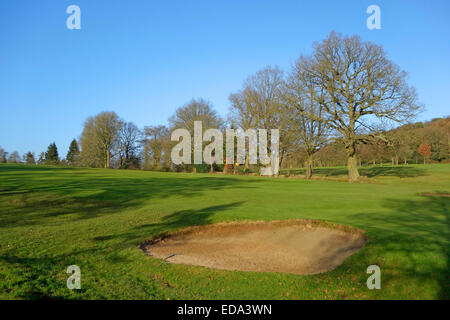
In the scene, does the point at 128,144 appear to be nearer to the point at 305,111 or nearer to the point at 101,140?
the point at 101,140

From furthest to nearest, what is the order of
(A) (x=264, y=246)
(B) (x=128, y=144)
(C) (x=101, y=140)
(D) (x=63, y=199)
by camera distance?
(B) (x=128, y=144)
(C) (x=101, y=140)
(D) (x=63, y=199)
(A) (x=264, y=246)

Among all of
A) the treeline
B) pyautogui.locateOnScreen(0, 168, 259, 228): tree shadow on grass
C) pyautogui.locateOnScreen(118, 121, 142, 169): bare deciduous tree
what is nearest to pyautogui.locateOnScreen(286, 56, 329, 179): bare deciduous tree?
the treeline

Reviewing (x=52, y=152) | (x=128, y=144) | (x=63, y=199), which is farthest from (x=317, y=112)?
(x=52, y=152)

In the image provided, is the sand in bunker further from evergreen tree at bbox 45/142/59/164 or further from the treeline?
evergreen tree at bbox 45/142/59/164

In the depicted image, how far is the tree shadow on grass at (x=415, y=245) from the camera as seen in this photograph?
7410 mm

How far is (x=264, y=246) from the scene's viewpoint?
1222cm

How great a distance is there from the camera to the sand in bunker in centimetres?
1009

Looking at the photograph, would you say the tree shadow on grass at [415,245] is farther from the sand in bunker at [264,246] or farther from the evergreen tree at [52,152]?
the evergreen tree at [52,152]

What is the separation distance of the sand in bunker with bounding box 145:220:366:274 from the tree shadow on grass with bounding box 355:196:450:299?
114 cm

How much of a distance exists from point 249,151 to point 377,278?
177 ft

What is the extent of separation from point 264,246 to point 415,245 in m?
5.16

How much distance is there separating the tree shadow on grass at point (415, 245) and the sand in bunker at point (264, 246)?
1.14 meters
